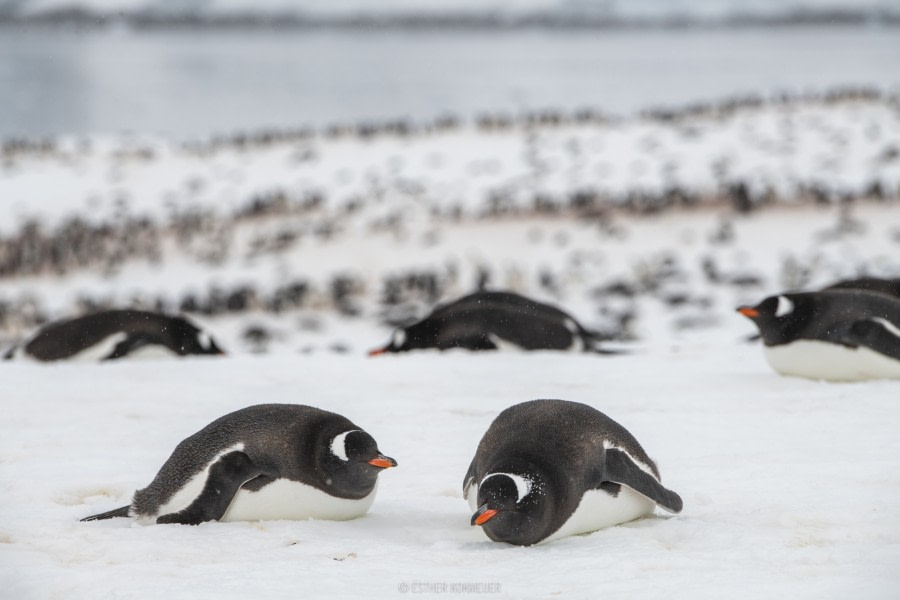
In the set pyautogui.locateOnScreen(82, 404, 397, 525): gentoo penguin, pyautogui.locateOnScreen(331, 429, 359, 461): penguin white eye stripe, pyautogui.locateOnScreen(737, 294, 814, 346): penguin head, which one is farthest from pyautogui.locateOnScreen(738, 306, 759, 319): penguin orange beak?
pyautogui.locateOnScreen(331, 429, 359, 461): penguin white eye stripe

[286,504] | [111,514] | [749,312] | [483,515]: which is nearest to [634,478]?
[483,515]

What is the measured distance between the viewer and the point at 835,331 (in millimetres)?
5176

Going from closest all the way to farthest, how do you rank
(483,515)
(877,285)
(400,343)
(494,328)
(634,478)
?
(483,515) → (634,478) → (877,285) → (494,328) → (400,343)

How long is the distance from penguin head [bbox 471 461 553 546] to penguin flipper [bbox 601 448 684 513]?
0.80ft

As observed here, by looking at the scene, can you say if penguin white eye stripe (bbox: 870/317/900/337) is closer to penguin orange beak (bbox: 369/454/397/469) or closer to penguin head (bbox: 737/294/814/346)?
penguin head (bbox: 737/294/814/346)

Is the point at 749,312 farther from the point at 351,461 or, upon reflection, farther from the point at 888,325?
the point at 351,461

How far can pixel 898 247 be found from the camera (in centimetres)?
1154

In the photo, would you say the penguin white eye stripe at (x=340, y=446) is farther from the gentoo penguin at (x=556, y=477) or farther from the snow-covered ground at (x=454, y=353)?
the gentoo penguin at (x=556, y=477)

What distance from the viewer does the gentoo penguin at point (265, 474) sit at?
3.25 meters

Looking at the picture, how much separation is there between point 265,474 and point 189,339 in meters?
3.79

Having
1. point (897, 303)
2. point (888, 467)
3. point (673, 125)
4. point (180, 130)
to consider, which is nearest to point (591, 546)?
point (888, 467)

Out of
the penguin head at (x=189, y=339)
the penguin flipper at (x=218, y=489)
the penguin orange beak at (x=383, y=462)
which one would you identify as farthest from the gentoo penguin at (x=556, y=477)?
the penguin head at (x=189, y=339)

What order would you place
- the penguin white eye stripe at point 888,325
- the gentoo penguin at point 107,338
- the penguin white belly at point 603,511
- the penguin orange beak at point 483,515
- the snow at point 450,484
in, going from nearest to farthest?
the snow at point 450,484 < the penguin orange beak at point 483,515 < the penguin white belly at point 603,511 < the penguin white eye stripe at point 888,325 < the gentoo penguin at point 107,338

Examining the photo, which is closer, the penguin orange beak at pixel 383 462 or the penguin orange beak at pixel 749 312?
the penguin orange beak at pixel 383 462
